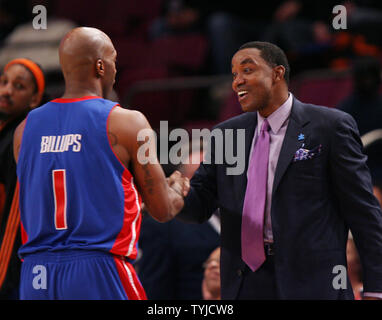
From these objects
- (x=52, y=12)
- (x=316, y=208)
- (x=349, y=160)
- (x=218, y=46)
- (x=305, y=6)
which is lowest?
(x=316, y=208)

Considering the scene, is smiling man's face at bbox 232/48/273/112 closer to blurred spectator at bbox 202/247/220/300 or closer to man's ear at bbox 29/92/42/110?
man's ear at bbox 29/92/42/110

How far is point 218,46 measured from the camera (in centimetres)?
759

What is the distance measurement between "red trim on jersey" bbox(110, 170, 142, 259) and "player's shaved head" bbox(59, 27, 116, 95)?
442 millimetres

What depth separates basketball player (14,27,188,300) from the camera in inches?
101

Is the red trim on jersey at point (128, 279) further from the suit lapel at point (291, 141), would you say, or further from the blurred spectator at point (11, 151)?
→ the blurred spectator at point (11, 151)

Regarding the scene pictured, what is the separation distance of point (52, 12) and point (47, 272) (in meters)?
7.34

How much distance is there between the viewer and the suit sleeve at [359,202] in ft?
9.25

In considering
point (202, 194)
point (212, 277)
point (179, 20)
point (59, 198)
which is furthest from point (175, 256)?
point (179, 20)

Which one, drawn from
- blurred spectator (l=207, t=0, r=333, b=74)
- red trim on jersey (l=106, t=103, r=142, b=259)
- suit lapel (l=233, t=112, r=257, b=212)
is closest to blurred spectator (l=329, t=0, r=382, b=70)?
blurred spectator (l=207, t=0, r=333, b=74)

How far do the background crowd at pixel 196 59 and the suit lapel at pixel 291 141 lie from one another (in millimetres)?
1486

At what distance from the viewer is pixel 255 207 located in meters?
2.93

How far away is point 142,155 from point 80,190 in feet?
0.92

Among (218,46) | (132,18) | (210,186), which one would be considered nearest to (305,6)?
(218,46)

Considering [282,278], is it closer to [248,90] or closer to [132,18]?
[248,90]
